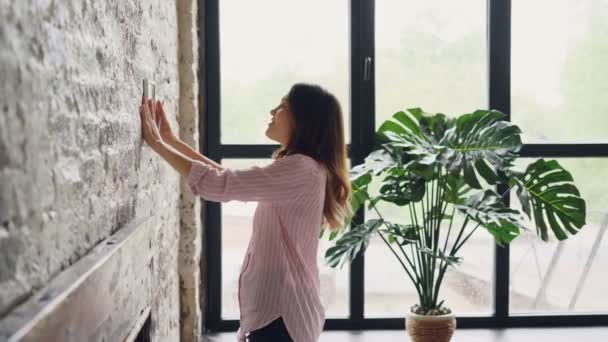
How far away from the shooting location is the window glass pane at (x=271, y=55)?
3943 millimetres

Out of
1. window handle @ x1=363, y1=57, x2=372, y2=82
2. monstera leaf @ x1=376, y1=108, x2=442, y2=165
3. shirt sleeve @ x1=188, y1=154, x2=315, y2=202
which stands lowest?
shirt sleeve @ x1=188, y1=154, x2=315, y2=202

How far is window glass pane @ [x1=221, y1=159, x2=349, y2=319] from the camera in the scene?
13.0 ft

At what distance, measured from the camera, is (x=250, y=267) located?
208 centimetres

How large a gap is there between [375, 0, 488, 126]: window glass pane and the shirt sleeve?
6.74ft

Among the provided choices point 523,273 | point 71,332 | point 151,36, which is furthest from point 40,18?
point 523,273

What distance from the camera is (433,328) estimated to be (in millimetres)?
3361

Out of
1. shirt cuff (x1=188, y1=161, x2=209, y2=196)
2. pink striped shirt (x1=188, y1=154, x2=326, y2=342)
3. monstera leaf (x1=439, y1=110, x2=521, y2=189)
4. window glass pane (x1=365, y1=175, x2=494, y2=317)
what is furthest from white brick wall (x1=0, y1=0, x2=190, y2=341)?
window glass pane (x1=365, y1=175, x2=494, y2=317)

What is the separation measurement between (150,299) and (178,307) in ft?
3.99

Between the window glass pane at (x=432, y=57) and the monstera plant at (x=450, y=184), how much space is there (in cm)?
50

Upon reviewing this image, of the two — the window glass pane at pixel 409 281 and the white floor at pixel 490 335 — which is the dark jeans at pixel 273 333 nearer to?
the white floor at pixel 490 335

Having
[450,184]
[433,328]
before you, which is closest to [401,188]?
[450,184]

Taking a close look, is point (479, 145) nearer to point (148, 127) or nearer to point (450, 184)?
point (450, 184)

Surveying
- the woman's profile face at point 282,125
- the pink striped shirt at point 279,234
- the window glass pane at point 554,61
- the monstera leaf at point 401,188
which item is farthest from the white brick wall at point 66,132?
the window glass pane at point 554,61

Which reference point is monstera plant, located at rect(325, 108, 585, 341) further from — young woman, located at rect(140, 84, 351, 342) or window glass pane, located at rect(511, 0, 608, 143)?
young woman, located at rect(140, 84, 351, 342)
